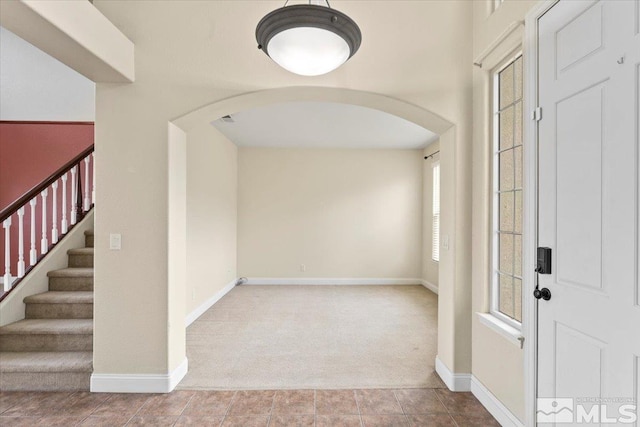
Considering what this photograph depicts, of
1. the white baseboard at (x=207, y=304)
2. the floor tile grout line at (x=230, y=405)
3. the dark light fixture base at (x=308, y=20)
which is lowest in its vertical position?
the floor tile grout line at (x=230, y=405)

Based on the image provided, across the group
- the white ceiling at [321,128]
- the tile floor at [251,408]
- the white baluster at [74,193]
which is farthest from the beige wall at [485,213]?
the white baluster at [74,193]

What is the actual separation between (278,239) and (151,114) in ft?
14.8

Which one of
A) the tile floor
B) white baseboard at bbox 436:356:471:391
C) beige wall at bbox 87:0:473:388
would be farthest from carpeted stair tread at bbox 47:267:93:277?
white baseboard at bbox 436:356:471:391

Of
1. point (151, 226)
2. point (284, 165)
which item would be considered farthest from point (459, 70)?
point (284, 165)

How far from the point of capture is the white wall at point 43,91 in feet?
15.7

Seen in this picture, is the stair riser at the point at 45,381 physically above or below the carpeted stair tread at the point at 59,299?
below

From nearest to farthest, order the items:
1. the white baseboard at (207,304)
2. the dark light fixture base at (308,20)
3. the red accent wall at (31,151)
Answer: the dark light fixture base at (308,20)
the white baseboard at (207,304)
the red accent wall at (31,151)

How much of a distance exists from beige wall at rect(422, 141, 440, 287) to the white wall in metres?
5.81

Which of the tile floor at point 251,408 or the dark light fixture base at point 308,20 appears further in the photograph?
the tile floor at point 251,408

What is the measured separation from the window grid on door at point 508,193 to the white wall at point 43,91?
17.9 feet

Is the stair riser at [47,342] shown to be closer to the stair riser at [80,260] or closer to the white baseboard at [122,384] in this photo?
the white baseboard at [122,384]

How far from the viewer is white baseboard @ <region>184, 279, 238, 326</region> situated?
443cm

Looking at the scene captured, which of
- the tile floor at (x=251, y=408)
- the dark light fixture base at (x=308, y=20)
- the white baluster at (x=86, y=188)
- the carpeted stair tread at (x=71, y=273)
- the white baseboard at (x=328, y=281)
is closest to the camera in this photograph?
the dark light fixture base at (x=308, y=20)

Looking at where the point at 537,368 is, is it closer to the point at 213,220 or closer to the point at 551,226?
the point at 551,226
